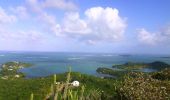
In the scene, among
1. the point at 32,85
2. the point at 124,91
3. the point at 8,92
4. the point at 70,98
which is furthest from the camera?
the point at 32,85

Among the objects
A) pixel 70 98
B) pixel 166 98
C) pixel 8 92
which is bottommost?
pixel 8 92

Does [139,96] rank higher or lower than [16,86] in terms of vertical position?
higher

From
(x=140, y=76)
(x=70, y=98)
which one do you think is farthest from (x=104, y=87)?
(x=70, y=98)

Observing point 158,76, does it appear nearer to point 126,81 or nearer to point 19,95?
point 126,81

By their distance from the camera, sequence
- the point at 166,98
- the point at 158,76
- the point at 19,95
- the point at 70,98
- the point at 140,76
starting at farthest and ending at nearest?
1. the point at 19,95
2. the point at 158,76
3. the point at 140,76
4. the point at 166,98
5. the point at 70,98

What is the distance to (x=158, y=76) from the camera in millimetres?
34000

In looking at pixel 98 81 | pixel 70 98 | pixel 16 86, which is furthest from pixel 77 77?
pixel 70 98

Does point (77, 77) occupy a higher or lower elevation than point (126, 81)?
lower

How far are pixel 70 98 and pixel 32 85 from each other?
97677mm

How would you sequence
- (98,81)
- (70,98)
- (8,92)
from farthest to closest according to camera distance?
(98,81) → (8,92) → (70,98)

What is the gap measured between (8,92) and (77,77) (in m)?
29.2

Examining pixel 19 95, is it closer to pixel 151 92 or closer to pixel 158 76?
pixel 158 76

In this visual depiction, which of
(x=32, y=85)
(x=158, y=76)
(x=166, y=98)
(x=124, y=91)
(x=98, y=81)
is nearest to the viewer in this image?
(x=166, y=98)

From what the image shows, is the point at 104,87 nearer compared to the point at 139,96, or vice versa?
the point at 139,96
